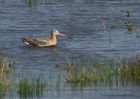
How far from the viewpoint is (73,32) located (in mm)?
24844

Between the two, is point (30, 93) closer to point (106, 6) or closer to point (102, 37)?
point (102, 37)

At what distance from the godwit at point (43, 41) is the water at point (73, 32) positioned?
163 mm

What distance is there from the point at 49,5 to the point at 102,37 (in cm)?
591

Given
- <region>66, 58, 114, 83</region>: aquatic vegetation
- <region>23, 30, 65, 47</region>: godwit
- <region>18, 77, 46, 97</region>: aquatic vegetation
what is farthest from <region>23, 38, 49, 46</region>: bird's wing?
<region>18, 77, 46, 97</region>: aquatic vegetation

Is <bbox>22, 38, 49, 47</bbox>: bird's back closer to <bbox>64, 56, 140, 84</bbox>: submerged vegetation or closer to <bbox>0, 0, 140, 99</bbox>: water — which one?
<bbox>0, 0, 140, 99</bbox>: water

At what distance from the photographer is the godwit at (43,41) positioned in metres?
22.8

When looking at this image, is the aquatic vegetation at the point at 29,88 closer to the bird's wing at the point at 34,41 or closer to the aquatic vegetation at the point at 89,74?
the aquatic vegetation at the point at 89,74

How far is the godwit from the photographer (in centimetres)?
2277

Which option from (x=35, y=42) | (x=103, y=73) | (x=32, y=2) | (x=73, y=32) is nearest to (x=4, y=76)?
(x=103, y=73)

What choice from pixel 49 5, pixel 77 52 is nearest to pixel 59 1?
pixel 49 5

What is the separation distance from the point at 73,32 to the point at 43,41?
1905 millimetres

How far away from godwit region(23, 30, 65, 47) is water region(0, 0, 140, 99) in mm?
163

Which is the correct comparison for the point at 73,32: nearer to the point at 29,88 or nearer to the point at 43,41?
the point at 43,41

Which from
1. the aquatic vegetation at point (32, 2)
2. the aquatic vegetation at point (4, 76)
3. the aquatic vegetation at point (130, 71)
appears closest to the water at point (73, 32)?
the aquatic vegetation at point (32, 2)
